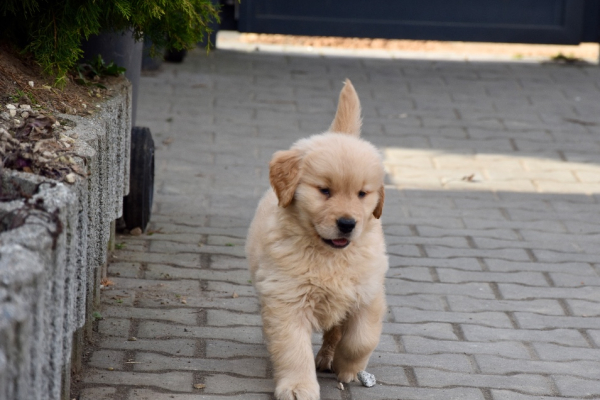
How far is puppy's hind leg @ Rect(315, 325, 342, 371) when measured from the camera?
11.9ft

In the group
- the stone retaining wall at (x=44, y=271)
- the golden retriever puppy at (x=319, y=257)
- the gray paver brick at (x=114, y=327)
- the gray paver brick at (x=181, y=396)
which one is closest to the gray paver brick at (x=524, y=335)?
the golden retriever puppy at (x=319, y=257)

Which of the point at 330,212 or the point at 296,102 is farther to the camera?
the point at 296,102

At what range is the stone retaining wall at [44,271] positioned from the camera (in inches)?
80.0

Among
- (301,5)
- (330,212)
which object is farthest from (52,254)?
(301,5)

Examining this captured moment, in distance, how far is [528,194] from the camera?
610 centimetres

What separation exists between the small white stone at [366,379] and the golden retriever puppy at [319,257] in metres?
0.06

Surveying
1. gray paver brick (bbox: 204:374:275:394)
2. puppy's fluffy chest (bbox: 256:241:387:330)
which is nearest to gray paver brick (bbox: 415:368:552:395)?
puppy's fluffy chest (bbox: 256:241:387:330)

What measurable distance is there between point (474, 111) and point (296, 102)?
65.3 inches

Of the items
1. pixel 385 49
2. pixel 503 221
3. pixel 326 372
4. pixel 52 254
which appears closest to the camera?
pixel 52 254

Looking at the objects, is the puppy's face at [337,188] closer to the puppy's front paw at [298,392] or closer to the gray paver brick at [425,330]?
the puppy's front paw at [298,392]

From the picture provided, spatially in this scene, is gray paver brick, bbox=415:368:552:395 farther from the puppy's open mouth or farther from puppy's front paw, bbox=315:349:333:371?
the puppy's open mouth

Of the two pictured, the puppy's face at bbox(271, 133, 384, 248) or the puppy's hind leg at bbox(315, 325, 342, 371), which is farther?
the puppy's hind leg at bbox(315, 325, 342, 371)

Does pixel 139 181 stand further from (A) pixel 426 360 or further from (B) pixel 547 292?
(B) pixel 547 292

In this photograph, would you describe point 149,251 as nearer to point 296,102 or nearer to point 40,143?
point 40,143
